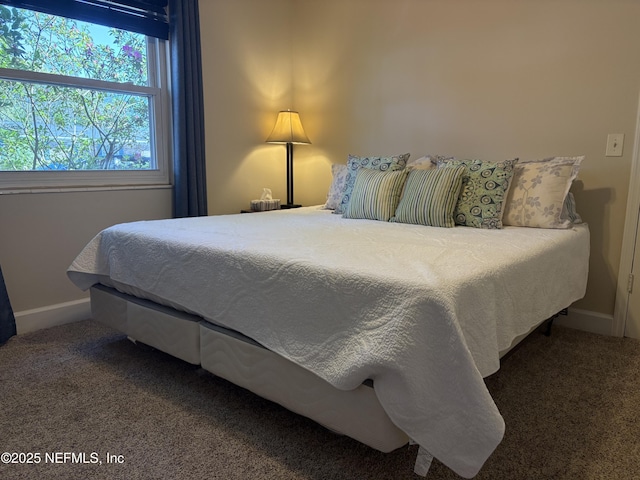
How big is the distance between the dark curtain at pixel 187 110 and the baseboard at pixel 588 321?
8.04 ft

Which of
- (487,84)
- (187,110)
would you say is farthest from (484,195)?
(187,110)

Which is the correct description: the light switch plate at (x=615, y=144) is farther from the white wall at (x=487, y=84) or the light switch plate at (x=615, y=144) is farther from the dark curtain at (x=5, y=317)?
the dark curtain at (x=5, y=317)

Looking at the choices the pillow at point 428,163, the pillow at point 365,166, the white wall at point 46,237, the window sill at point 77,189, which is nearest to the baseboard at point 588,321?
the pillow at point 428,163

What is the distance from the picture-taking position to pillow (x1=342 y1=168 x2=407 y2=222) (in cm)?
254

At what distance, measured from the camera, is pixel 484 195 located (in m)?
2.35

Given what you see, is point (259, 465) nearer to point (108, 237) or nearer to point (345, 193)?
point (108, 237)

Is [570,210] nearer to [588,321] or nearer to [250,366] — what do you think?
[588,321]

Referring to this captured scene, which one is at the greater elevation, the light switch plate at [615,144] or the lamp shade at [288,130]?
the lamp shade at [288,130]

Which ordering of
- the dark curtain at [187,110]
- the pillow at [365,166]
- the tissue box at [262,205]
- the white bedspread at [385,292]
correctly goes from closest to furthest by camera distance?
the white bedspread at [385,292], the pillow at [365,166], the dark curtain at [187,110], the tissue box at [262,205]

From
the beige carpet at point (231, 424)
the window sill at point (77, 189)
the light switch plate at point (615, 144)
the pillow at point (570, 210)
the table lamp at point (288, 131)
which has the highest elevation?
the table lamp at point (288, 131)

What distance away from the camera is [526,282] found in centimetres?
167

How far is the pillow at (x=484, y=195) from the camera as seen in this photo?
2.31 meters

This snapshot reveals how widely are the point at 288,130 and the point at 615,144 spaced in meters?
2.22

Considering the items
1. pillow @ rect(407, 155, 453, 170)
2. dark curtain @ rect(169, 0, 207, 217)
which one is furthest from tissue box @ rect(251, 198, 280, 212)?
pillow @ rect(407, 155, 453, 170)
